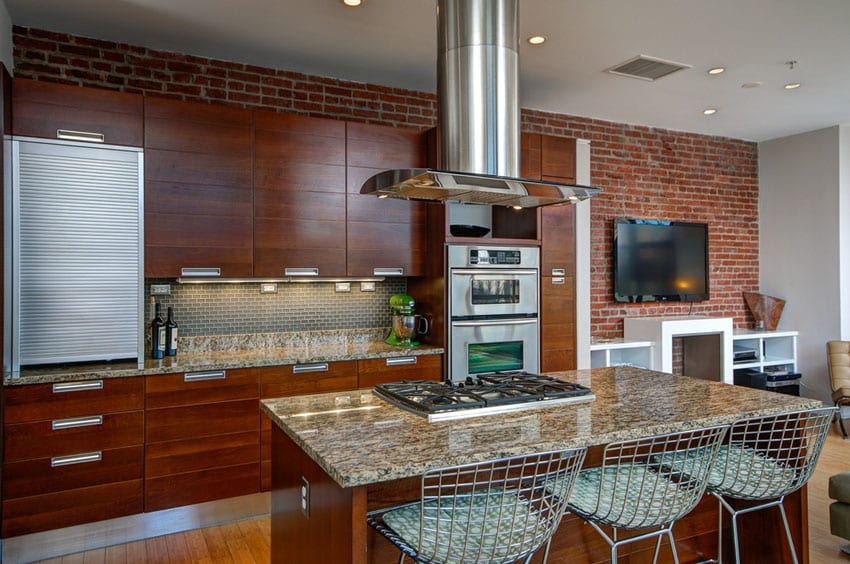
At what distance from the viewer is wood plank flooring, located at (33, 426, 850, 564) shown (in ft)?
9.61

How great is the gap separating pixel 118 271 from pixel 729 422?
3047 millimetres

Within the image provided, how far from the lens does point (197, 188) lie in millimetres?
3496

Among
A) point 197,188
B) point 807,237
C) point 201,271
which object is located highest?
point 197,188

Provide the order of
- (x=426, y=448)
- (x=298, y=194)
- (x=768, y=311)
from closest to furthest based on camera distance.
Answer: (x=426, y=448), (x=298, y=194), (x=768, y=311)

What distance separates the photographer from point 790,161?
6145 millimetres

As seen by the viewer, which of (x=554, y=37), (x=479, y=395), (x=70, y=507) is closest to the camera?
(x=479, y=395)

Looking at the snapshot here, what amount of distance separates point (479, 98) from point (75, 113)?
2.21m

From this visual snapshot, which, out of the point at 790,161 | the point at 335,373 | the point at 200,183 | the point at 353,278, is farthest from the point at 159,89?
the point at 790,161

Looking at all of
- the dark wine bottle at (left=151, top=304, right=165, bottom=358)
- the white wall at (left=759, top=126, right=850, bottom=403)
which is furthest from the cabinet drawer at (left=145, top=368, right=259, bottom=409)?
the white wall at (left=759, top=126, right=850, bottom=403)

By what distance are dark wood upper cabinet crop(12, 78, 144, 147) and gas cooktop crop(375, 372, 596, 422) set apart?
2.13 m

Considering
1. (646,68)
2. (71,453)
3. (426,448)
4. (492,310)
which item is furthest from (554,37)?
(71,453)

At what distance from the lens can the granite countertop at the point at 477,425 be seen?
5.30ft

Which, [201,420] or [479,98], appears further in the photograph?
[201,420]

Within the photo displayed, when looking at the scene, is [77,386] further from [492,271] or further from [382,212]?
[492,271]
